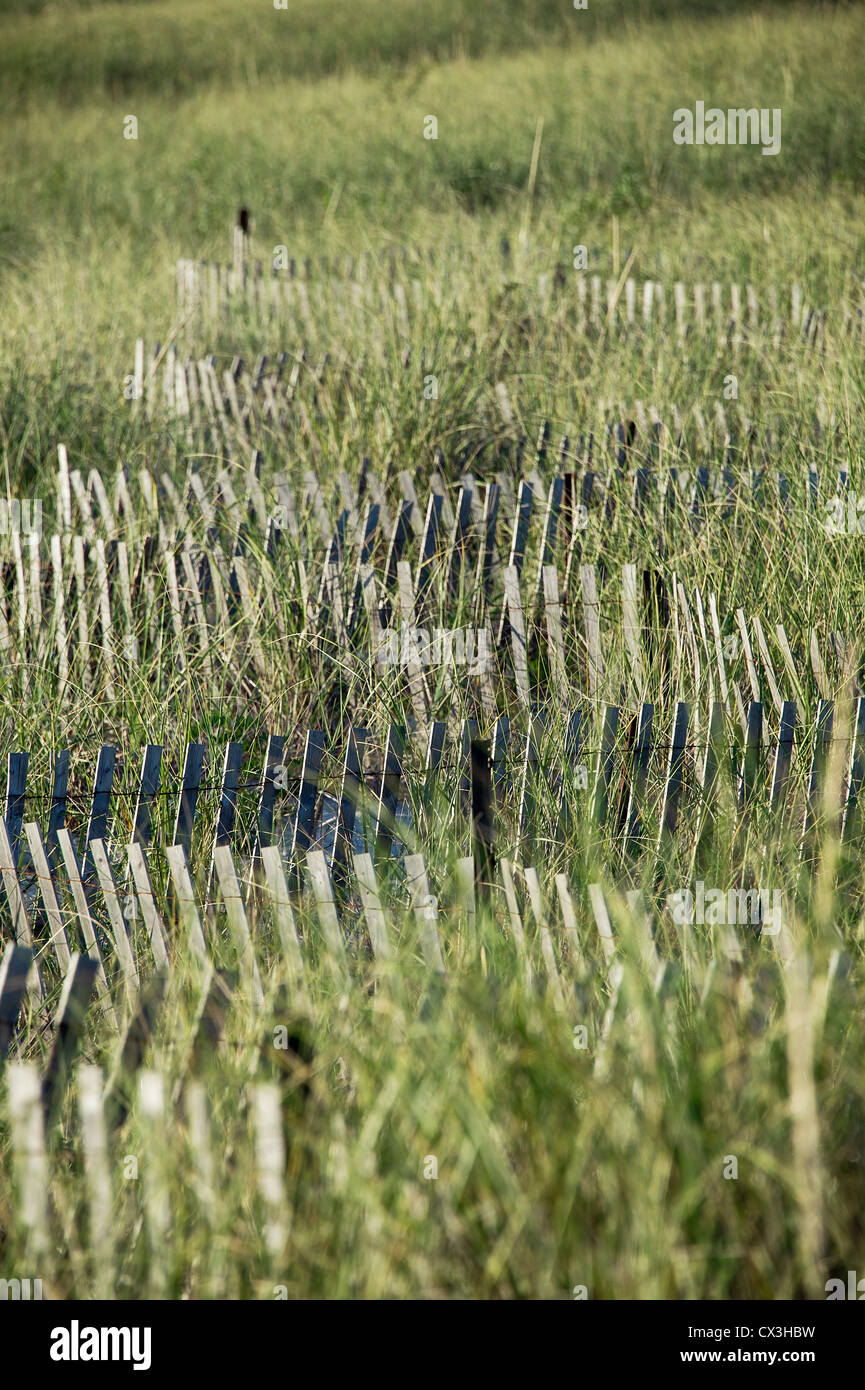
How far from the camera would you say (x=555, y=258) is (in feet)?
21.7

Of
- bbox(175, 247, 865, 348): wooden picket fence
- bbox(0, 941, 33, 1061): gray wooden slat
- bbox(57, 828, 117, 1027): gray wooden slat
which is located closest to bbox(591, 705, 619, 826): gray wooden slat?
bbox(57, 828, 117, 1027): gray wooden slat

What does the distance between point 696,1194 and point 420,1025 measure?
368mm

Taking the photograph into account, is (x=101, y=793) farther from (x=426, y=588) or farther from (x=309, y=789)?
(x=426, y=588)

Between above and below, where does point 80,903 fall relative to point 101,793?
below

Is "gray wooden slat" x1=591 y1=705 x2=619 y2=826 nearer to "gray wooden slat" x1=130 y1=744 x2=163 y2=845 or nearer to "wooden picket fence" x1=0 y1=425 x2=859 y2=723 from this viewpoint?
"wooden picket fence" x1=0 y1=425 x2=859 y2=723

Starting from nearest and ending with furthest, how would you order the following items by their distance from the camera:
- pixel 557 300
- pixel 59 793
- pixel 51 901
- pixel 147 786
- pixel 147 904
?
pixel 147 904 < pixel 51 901 < pixel 147 786 < pixel 59 793 < pixel 557 300

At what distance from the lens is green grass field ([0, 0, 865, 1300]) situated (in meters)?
1.17

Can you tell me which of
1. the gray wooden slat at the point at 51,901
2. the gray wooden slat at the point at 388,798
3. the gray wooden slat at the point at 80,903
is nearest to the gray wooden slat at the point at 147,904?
the gray wooden slat at the point at 80,903

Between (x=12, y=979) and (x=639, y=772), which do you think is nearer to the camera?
(x=12, y=979)

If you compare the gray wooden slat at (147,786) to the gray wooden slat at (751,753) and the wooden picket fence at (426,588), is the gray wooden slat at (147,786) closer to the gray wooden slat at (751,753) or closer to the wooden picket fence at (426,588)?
the wooden picket fence at (426,588)

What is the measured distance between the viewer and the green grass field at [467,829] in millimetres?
1170

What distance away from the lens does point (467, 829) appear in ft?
7.69

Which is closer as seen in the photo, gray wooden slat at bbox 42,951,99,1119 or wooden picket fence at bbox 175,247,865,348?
gray wooden slat at bbox 42,951,99,1119

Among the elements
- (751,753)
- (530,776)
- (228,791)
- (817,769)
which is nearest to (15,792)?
(228,791)
